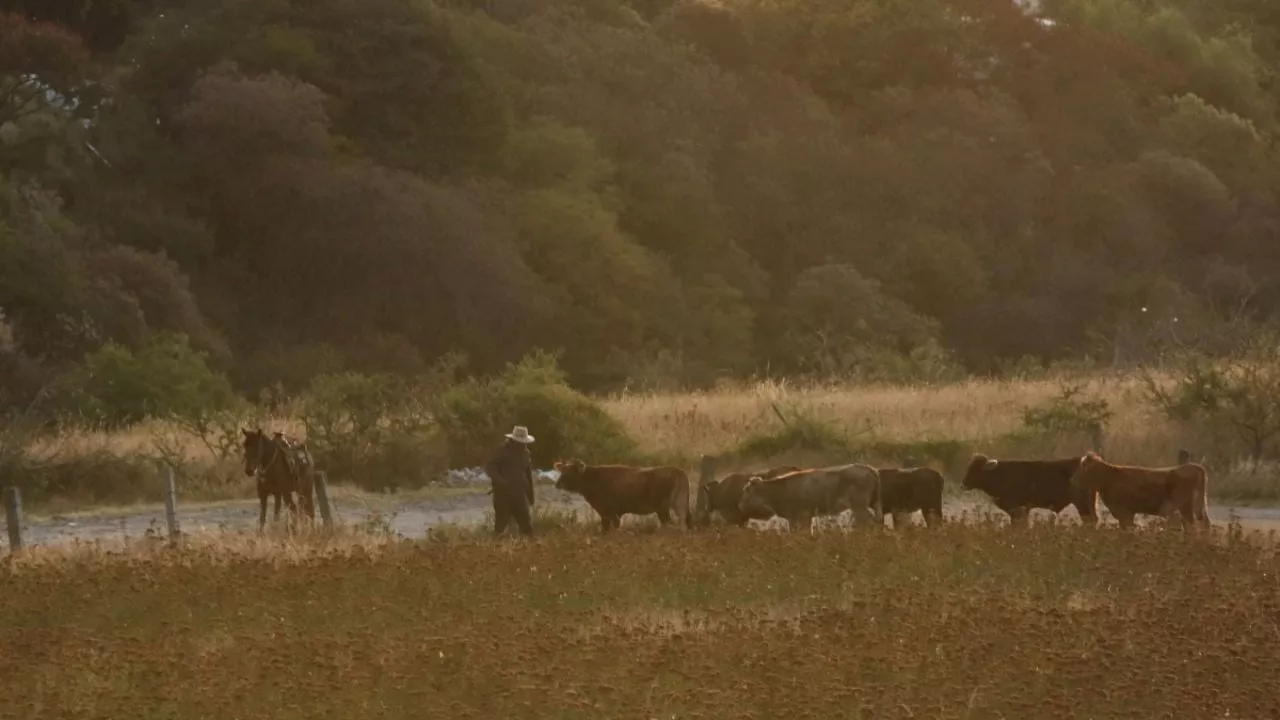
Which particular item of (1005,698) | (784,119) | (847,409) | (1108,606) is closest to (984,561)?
(1108,606)

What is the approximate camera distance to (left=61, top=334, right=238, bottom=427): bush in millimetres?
37938

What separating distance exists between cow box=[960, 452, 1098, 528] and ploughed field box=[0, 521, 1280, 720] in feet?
8.30

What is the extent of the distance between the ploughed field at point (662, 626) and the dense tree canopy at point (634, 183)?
23035mm

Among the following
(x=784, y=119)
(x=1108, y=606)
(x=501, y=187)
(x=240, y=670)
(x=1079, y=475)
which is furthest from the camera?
(x=784, y=119)

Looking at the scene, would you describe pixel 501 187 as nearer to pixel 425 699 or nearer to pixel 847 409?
pixel 847 409

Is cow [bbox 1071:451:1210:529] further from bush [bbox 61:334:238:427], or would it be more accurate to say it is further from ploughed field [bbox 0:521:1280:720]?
bush [bbox 61:334:238:427]

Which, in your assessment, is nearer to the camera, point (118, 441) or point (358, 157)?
point (118, 441)

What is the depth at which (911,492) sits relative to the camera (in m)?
22.1

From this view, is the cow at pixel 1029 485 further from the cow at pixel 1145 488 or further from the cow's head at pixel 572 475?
the cow's head at pixel 572 475

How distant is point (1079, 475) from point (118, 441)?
16.5 m

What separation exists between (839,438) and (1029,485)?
9.06 meters

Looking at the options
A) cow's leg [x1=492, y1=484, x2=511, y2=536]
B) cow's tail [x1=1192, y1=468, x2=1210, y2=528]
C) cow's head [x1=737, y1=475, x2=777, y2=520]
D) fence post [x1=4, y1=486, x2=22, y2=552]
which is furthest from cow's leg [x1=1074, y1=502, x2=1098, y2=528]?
fence post [x1=4, y1=486, x2=22, y2=552]

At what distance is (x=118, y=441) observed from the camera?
32.3 meters

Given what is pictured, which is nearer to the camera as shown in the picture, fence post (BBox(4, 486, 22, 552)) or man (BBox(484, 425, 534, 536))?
man (BBox(484, 425, 534, 536))
